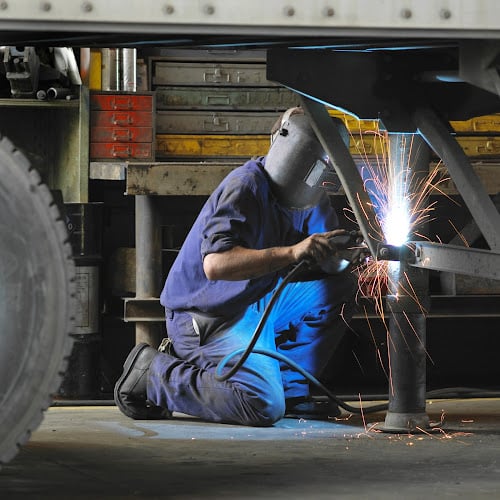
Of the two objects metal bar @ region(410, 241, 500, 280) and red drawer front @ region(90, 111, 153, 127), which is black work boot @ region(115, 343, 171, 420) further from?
red drawer front @ region(90, 111, 153, 127)

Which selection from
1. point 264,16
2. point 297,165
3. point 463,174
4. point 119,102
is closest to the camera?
point 264,16

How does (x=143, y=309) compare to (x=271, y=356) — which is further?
(x=143, y=309)

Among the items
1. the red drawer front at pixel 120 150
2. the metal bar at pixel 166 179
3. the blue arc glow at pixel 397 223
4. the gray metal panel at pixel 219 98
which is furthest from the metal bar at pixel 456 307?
the blue arc glow at pixel 397 223

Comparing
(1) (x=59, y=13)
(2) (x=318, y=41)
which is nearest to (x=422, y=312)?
(2) (x=318, y=41)

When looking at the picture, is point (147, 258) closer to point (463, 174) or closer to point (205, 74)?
point (205, 74)

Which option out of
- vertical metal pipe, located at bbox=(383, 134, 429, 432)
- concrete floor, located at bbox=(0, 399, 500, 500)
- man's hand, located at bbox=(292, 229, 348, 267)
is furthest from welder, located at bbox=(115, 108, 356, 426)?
vertical metal pipe, located at bbox=(383, 134, 429, 432)

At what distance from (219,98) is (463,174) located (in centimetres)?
364

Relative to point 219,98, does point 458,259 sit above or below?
below

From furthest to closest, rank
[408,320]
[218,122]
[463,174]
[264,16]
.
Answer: [218,122] < [408,320] < [463,174] < [264,16]

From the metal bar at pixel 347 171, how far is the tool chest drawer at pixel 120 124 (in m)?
2.84

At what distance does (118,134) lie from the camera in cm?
748

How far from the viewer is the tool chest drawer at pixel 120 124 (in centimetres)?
746

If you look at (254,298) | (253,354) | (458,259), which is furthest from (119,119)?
(458,259)

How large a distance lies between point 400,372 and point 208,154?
318 centimetres
